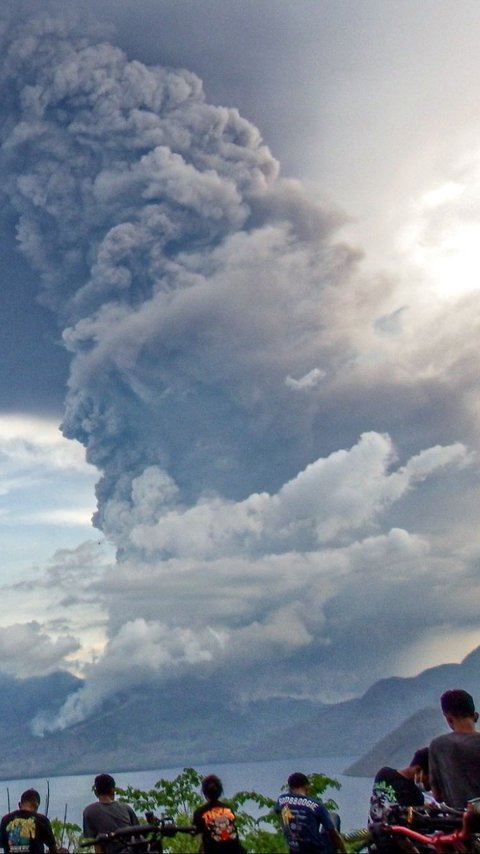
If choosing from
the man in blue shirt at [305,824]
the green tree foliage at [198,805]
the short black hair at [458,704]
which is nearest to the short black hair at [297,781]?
the man in blue shirt at [305,824]

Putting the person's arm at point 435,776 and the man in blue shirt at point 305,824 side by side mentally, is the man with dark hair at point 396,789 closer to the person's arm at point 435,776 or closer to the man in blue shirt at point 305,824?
the man in blue shirt at point 305,824

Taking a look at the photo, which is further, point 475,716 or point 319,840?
point 319,840

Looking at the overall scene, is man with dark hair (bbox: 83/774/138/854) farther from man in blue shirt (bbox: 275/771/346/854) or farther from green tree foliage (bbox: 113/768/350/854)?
man in blue shirt (bbox: 275/771/346/854)

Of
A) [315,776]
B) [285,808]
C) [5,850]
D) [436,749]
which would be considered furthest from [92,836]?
[315,776]

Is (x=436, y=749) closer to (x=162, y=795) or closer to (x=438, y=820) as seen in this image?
(x=438, y=820)

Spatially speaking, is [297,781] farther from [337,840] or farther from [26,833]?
[26,833]

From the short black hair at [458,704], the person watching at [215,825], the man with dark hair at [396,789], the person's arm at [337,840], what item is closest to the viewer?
the short black hair at [458,704]
